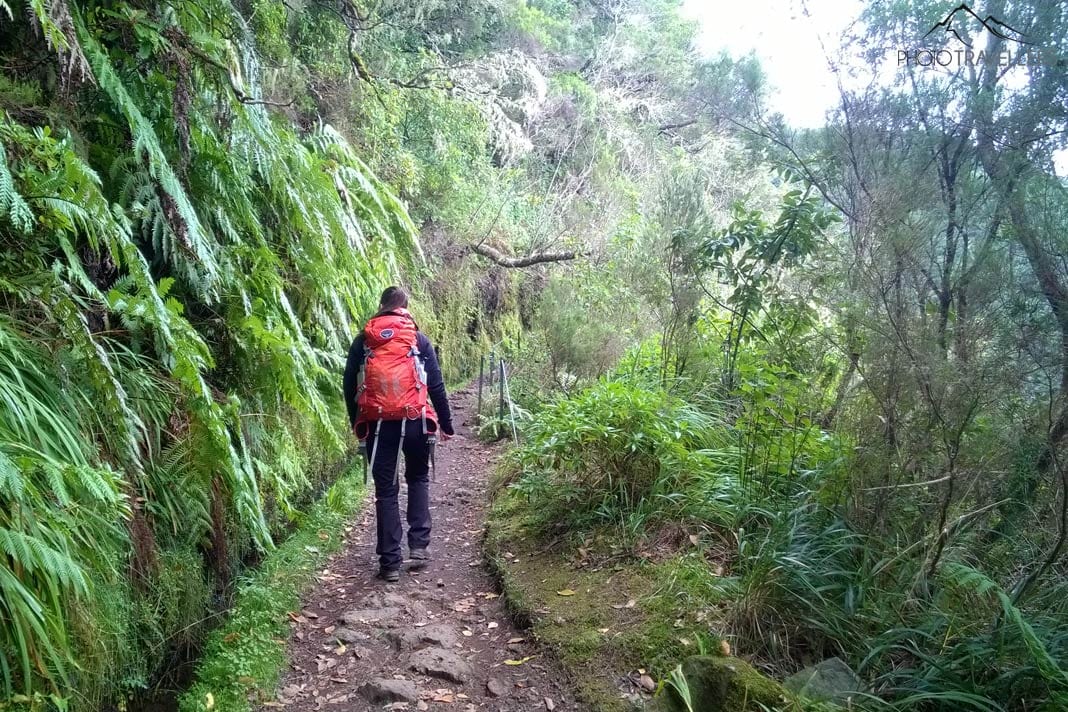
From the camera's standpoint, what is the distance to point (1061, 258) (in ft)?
8.70

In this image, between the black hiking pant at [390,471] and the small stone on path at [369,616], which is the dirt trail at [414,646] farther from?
the black hiking pant at [390,471]

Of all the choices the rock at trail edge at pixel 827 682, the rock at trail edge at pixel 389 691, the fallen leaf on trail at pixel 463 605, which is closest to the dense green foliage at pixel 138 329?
the rock at trail edge at pixel 389 691

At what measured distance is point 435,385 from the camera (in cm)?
470

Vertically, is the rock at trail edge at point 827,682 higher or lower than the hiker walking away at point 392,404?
lower

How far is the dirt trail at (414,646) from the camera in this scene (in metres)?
3.20

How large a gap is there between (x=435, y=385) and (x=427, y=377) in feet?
0.30

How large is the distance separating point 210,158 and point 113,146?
529 mm

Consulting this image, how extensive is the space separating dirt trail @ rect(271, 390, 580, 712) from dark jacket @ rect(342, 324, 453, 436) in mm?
1046

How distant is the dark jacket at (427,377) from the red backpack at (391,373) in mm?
77

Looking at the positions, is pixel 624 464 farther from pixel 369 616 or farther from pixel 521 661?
pixel 369 616

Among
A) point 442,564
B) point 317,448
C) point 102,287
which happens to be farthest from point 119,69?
point 442,564

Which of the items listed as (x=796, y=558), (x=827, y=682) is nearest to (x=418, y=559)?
(x=796, y=558)

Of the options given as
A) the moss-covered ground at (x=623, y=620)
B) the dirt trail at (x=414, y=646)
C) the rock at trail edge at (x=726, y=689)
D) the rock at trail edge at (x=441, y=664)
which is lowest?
the dirt trail at (x=414, y=646)

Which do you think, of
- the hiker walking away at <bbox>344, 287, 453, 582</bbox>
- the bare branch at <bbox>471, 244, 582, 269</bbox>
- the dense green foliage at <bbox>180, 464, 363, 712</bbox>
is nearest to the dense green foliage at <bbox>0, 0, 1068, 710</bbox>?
the dense green foliage at <bbox>180, 464, 363, 712</bbox>
